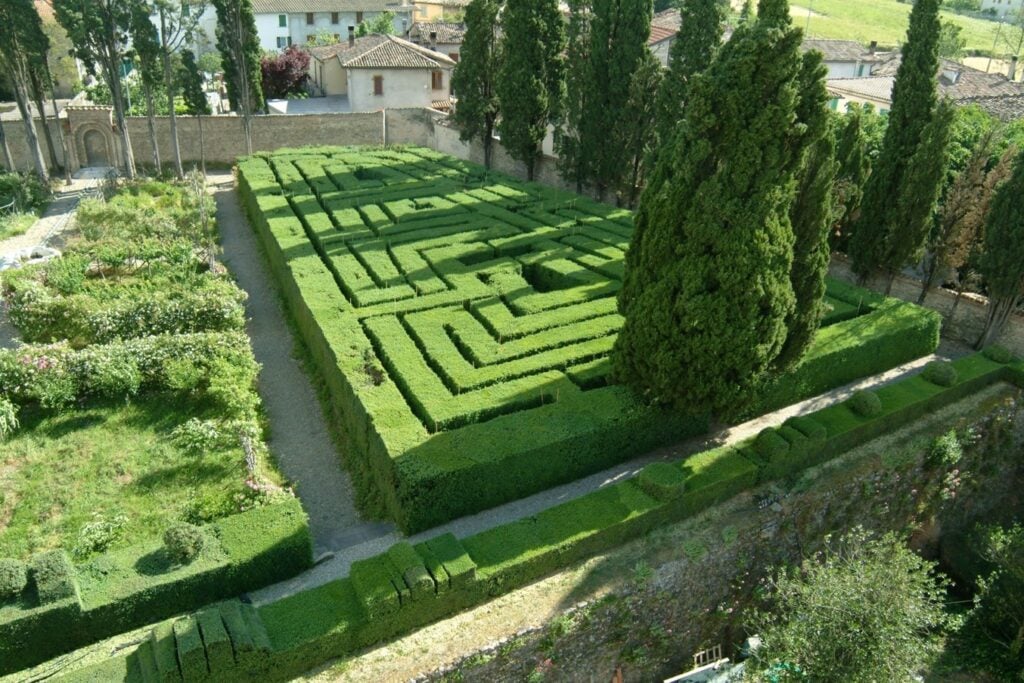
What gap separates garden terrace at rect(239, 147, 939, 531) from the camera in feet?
44.8

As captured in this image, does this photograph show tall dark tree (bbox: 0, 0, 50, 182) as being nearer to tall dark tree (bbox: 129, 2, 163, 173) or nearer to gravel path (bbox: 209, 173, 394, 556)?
tall dark tree (bbox: 129, 2, 163, 173)

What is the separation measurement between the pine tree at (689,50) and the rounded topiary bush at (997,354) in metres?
12.0

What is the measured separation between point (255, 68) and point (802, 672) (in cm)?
3922

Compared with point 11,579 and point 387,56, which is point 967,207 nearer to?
point 11,579

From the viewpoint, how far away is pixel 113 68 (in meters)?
33.1

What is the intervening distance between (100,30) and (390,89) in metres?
18.9

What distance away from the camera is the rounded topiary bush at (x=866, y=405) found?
51.3 ft

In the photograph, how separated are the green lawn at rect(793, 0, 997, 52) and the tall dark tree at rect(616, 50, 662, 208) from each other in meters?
58.1

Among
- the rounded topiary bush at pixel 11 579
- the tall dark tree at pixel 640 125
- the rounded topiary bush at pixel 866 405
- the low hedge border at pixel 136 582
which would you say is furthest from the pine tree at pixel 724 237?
the tall dark tree at pixel 640 125

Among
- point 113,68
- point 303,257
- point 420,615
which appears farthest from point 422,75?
point 420,615

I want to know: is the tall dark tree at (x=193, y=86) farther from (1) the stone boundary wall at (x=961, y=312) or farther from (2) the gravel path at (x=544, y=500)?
(1) the stone boundary wall at (x=961, y=312)

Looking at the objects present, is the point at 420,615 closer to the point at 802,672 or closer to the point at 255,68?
the point at 802,672

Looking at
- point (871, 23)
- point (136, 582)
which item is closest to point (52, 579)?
point (136, 582)

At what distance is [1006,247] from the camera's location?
1870 cm
